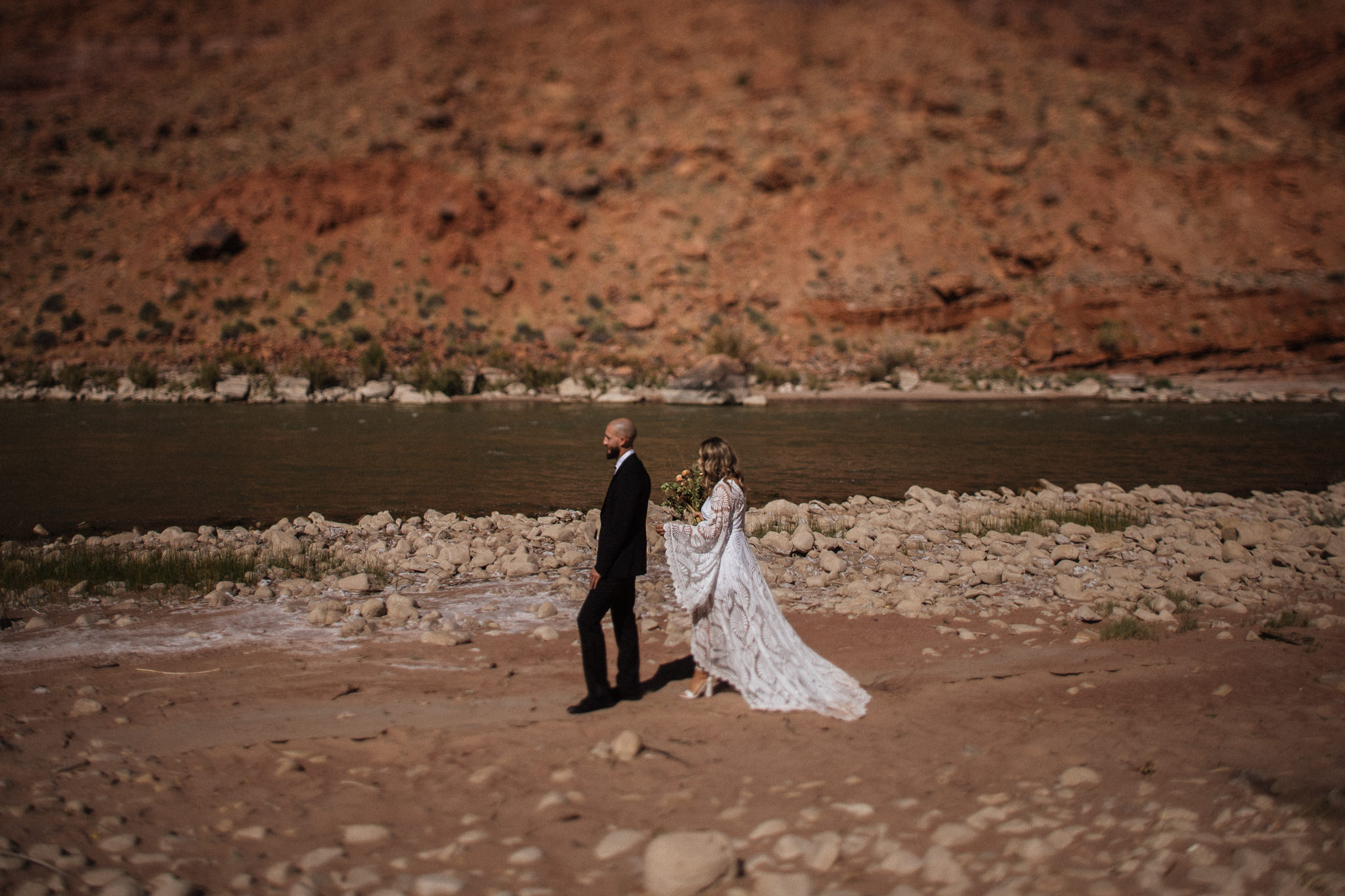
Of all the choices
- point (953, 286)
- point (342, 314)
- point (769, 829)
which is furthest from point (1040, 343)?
point (769, 829)

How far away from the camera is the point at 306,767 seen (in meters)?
3.78

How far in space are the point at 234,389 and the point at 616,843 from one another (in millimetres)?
28927

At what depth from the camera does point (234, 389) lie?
91.7 ft

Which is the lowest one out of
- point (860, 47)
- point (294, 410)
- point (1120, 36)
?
point (294, 410)

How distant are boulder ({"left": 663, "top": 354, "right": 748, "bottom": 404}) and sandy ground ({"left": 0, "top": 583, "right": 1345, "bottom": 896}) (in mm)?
22383

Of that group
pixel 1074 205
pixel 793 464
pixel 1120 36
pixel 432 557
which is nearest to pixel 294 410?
pixel 793 464

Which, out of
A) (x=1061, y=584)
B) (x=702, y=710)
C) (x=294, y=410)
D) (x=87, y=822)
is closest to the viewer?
(x=87, y=822)

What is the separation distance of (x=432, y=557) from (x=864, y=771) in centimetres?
477

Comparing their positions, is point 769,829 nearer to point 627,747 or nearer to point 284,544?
point 627,747

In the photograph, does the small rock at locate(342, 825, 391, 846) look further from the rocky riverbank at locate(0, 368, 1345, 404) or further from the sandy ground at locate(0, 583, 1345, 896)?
the rocky riverbank at locate(0, 368, 1345, 404)

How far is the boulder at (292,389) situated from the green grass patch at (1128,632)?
88.0 ft

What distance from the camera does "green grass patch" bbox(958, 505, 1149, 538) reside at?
871 centimetres

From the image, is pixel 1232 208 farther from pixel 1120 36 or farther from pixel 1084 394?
pixel 1120 36

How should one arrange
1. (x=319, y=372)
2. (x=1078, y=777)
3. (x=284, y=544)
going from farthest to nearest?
1. (x=319, y=372)
2. (x=284, y=544)
3. (x=1078, y=777)
